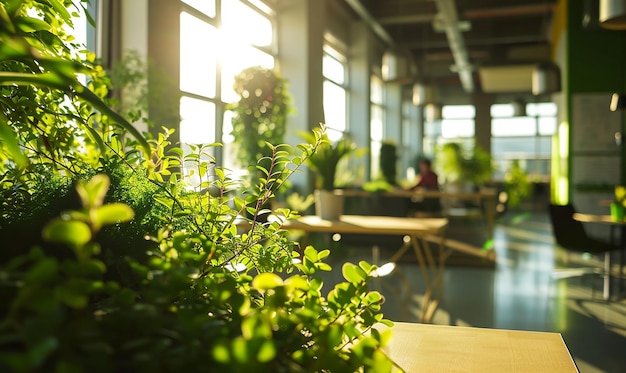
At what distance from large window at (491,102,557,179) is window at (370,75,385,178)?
17.4 feet

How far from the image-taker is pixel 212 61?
7.06 meters

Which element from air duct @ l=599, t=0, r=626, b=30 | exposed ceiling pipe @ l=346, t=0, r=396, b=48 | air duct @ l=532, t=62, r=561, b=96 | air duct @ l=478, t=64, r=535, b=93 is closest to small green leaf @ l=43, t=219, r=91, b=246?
air duct @ l=599, t=0, r=626, b=30

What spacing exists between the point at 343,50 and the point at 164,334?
12542 mm

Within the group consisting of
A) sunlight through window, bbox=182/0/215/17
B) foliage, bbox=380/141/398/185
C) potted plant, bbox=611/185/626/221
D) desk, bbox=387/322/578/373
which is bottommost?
desk, bbox=387/322/578/373

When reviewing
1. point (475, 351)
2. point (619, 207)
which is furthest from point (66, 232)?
point (619, 207)

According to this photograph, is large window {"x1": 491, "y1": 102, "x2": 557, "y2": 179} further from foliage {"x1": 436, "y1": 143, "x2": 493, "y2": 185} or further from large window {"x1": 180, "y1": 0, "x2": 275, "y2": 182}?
large window {"x1": 180, "y1": 0, "x2": 275, "y2": 182}

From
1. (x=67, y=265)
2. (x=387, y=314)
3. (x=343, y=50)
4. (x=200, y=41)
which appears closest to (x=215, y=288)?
(x=67, y=265)

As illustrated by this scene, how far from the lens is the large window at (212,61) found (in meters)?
6.45

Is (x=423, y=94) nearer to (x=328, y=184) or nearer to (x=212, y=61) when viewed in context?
(x=212, y=61)

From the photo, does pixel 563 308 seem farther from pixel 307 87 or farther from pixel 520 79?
pixel 520 79

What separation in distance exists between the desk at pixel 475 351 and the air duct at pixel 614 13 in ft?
14.7

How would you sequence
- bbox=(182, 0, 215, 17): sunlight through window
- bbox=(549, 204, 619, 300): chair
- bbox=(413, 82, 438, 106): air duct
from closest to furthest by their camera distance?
1. bbox=(549, 204, 619, 300): chair
2. bbox=(182, 0, 215, 17): sunlight through window
3. bbox=(413, 82, 438, 106): air duct

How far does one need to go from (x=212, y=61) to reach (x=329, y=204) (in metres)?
3.32

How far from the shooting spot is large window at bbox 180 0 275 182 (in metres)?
6.45
